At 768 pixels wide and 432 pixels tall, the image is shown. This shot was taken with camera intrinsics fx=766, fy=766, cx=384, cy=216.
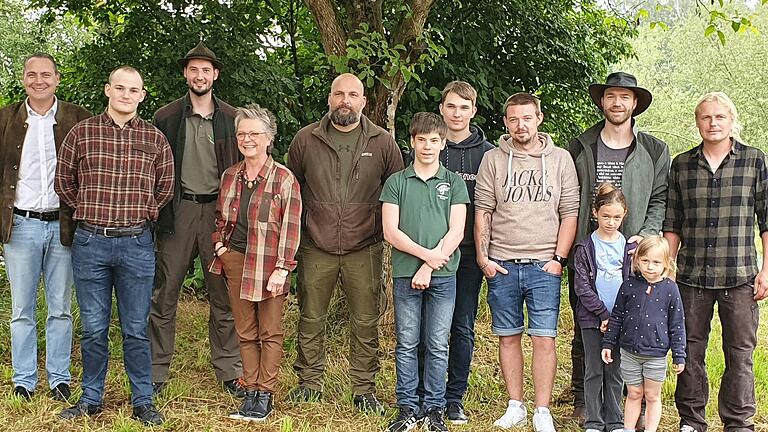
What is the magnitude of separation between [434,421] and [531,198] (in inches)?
58.1

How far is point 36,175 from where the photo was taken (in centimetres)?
481

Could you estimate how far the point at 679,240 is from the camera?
187 inches

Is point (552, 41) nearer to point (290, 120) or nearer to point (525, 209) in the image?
point (290, 120)

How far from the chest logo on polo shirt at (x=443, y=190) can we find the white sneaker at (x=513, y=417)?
55.7 inches

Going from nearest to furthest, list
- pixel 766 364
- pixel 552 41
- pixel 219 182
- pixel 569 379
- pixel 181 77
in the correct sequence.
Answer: pixel 219 182
pixel 569 379
pixel 766 364
pixel 181 77
pixel 552 41

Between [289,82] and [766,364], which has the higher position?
[289,82]

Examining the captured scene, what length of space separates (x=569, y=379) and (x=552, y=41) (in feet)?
11.5

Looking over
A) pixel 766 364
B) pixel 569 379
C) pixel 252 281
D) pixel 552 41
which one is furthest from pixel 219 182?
pixel 766 364

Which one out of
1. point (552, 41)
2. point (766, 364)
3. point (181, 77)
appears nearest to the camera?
point (766, 364)

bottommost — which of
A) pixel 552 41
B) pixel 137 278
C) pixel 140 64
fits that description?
pixel 137 278

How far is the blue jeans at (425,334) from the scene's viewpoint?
4.64m

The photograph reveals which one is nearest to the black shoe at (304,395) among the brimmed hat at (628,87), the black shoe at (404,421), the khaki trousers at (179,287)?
the khaki trousers at (179,287)

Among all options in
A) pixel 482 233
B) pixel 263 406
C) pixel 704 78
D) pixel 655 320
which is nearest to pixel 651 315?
pixel 655 320

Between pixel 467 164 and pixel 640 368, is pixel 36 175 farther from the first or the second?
pixel 640 368
